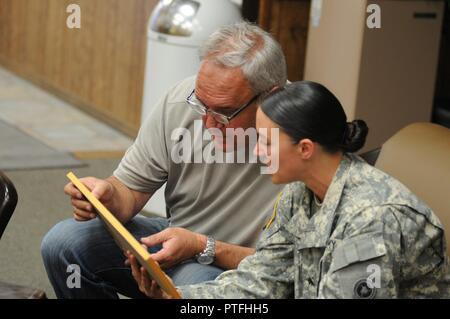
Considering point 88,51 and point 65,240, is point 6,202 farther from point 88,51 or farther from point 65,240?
point 88,51

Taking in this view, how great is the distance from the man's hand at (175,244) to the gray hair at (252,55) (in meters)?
0.40

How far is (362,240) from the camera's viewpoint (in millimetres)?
1776

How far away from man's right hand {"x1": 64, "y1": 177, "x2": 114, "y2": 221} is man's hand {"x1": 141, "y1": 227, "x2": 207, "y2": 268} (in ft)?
0.54

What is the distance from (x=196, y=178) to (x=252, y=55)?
406 millimetres

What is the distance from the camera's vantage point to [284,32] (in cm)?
445

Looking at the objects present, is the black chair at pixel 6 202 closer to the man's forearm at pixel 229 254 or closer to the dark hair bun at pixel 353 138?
the man's forearm at pixel 229 254

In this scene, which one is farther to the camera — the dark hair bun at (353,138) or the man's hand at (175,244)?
the man's hand at (175,244)

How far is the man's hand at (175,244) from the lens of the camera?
2.28m

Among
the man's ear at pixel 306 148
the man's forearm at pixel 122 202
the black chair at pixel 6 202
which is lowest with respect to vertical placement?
the man's forearm at pixel 122 202

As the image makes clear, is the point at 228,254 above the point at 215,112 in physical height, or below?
below

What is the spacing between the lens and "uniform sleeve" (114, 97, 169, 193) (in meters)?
2.50

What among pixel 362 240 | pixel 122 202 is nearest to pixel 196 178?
pixel 122 202

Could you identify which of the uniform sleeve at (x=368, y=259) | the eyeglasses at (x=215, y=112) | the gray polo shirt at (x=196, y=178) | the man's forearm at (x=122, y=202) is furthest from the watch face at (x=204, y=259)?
the uniform sleeve at (x=368, y=259)
